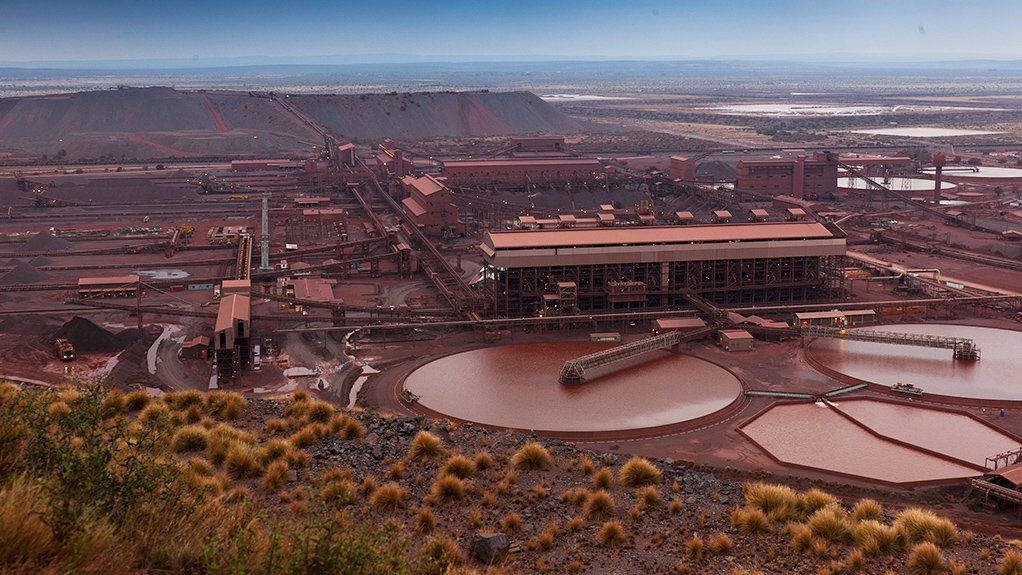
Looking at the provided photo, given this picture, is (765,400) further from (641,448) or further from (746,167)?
(746,167)

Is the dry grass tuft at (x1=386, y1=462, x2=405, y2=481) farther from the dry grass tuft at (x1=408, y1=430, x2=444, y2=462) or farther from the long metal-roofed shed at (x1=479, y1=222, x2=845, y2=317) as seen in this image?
the long metal-roofed shed at (x1=479, y1=222, x2=845, y2=317)

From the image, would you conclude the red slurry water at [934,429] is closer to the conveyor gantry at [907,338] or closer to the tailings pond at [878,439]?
the tailings pond at [878,439]

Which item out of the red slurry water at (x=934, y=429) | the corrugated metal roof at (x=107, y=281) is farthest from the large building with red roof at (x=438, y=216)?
the red slurry water at (x=934, y=429)

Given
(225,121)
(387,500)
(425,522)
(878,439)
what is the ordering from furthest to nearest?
1. (225,121)
2. (878,439)
3. (387,500)
4. (425,522)

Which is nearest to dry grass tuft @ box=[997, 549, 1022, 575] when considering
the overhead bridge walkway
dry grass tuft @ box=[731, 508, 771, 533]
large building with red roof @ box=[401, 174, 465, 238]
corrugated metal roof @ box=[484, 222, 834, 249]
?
dry grass tuft @ box=[731, 508, 771, 533]

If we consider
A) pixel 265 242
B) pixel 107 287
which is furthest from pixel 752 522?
pixel 265 242

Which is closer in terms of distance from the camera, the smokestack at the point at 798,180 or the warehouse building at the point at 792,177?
the warehouse building at the point at 792,177

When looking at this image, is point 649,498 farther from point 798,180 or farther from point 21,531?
point 798,180
